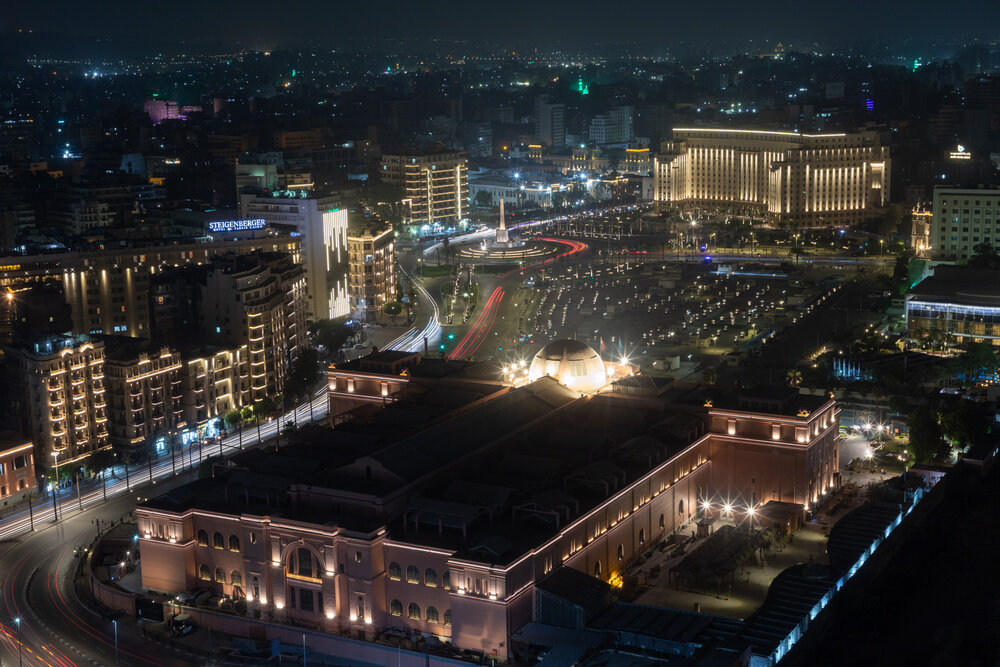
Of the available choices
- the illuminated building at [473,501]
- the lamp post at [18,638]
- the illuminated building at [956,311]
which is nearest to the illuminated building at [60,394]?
the illuminated building at [473,501]

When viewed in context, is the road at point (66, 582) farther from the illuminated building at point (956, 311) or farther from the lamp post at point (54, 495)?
the illuminated building at point (956, 311)

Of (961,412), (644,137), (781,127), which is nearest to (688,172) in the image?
(781,127)

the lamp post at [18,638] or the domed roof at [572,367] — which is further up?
the domed roof at [572,367]

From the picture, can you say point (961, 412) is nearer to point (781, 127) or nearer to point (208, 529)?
point (208, 529)

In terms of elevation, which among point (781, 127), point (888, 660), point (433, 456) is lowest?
point (888, 660)

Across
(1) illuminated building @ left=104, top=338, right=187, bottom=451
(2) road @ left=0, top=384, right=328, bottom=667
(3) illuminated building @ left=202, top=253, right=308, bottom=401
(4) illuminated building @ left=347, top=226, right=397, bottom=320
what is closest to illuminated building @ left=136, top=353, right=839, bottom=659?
(2) road @ left=0, top=384, right=328, bottom=667

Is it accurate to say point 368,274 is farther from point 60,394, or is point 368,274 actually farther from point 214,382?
point 60,394
